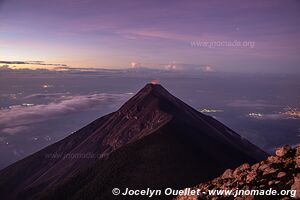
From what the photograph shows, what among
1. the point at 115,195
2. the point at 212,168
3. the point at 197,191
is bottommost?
the point at 115,195

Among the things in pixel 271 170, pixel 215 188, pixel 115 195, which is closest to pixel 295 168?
pixel 271 170

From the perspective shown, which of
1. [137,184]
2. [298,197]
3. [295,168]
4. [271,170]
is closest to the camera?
[298,197]

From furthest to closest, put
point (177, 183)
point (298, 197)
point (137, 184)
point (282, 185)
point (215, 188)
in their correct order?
point (137, 184), point (177, 183), point (215, 188), point (282, 185), point (298, 197)

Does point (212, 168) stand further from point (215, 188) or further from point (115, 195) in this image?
point (215, 188)

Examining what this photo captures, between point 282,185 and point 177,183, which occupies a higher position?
point 282,185

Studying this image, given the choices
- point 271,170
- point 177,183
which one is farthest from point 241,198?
point 177,183

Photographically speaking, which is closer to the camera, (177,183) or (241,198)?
(241,198)

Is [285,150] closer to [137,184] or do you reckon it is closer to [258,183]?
[258,183]
